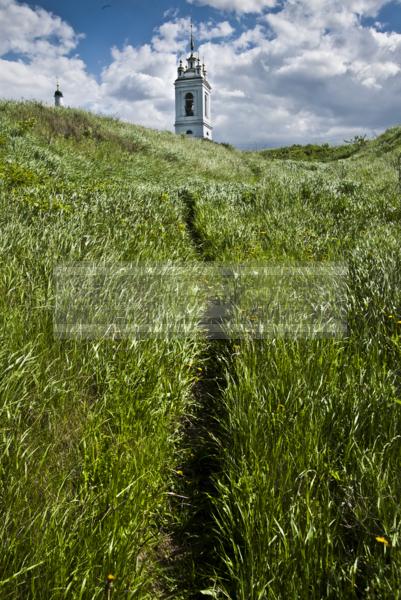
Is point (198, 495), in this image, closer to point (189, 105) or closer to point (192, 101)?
point (189, 105)

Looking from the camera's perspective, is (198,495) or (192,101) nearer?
(198,495)

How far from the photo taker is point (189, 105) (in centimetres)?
8788

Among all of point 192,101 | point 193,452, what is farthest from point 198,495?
point 192,101

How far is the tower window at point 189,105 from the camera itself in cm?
8617

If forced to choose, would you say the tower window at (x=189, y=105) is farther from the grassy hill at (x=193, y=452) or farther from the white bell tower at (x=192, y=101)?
the grassy hill at (x=193, y=452)

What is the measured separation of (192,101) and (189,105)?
5.78ft

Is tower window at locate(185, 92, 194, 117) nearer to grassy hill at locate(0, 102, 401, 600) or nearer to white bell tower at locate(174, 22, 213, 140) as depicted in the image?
white bell tower at locate(174, 22, 213, 140)

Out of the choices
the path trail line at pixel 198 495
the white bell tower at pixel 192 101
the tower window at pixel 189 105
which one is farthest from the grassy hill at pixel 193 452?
the tower window at pixel 189 105

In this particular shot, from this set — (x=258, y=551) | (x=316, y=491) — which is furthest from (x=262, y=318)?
(x=258, y=551)

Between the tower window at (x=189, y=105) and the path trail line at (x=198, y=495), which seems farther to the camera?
the tower window at (x=189, y=105)

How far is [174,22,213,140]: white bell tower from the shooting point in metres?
86.5

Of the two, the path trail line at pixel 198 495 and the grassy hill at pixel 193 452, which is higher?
the grassy hill at pixel 193 452

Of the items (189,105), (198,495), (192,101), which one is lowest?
(198,495)

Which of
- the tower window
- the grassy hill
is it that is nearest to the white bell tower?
the tower window
